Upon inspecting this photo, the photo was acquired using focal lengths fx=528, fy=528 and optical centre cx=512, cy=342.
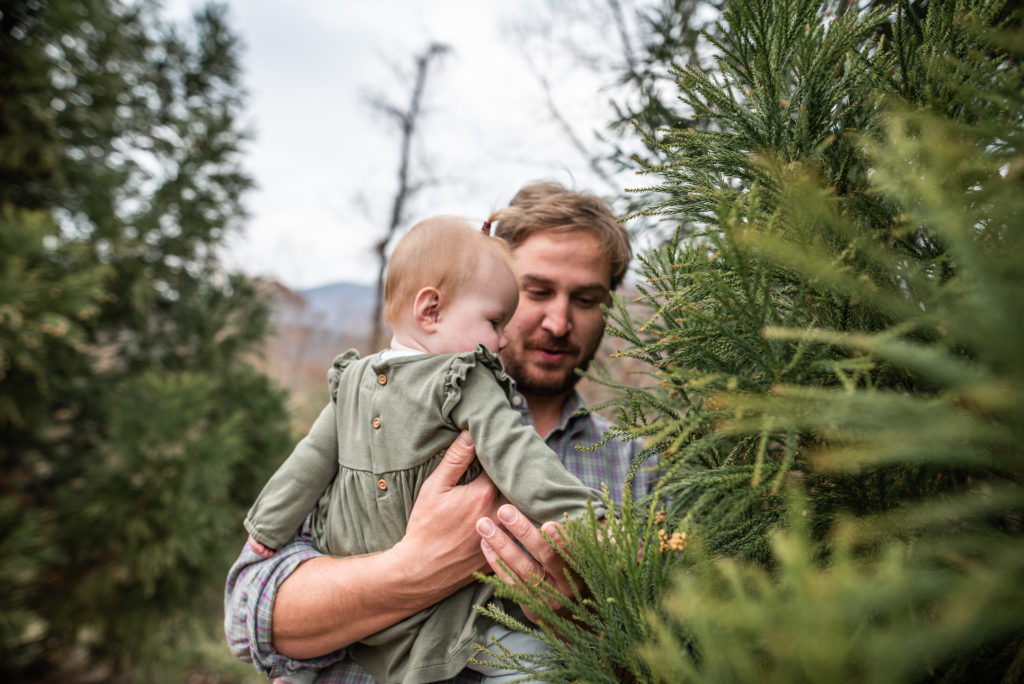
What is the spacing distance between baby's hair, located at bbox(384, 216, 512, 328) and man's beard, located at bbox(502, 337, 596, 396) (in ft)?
2.04

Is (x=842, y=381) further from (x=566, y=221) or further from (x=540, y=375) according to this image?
(x=566, y=221)

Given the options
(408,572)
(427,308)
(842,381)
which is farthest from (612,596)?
(427,308)

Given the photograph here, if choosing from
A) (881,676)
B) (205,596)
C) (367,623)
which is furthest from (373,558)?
(205,596)

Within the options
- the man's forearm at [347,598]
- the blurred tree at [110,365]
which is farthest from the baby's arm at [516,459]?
the blurred tree at [110,365]

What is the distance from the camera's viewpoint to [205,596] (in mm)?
5070

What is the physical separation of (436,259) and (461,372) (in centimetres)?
46

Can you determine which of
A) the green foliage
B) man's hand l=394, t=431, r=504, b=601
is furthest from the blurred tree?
the green foliage

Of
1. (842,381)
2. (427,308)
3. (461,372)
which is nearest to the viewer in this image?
(842,381)

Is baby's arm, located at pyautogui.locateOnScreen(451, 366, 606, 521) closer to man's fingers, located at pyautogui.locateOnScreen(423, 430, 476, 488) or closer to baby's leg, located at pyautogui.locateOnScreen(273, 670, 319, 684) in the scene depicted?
man's fingers, located at pyautogui.locateOnScreen(423, 430, 476, 488)

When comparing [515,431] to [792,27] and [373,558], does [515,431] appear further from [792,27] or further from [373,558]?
[792,27]

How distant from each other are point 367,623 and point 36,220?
13.0ft

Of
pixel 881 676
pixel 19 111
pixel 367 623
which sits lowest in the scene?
pixel 367 623

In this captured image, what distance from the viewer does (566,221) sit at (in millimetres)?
2350

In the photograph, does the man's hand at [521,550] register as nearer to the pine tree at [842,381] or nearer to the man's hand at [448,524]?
the man's hand at [448,524]
